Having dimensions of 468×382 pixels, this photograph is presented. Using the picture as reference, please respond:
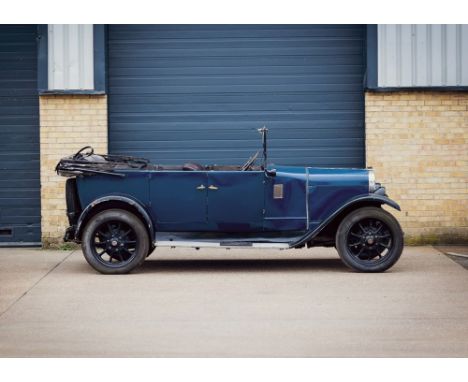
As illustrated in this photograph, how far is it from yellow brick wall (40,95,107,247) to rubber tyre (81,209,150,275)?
2760mm

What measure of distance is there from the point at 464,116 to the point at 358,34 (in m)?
1.90

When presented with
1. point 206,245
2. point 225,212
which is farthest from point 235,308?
point 225,212

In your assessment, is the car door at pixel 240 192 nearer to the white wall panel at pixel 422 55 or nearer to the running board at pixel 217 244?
the running board at pixel 217 244

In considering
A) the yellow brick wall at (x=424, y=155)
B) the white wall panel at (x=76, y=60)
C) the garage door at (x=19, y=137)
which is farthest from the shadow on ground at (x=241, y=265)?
the white wall panel at (x=76, y=60)

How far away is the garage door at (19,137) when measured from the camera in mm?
13984

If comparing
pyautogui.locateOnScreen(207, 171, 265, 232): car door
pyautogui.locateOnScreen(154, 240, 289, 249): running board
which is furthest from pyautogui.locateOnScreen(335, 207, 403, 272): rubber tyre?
pyautogui.locateOnScreen(207, 171, 265, 232): car door

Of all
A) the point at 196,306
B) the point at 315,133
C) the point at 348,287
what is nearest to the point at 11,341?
the point at 196,306

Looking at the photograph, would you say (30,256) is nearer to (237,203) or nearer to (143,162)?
(143,162)

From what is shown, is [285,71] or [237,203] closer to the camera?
[237,203]

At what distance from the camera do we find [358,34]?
1409 centimetres

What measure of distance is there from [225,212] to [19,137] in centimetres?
426

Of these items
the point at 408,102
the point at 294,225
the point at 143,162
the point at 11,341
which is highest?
the point at 408,102

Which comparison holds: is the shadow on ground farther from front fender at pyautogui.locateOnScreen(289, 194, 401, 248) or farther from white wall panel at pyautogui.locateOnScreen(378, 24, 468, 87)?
white wall panel at pyautogui.locateOnScreen(378, 24, 468, 87)

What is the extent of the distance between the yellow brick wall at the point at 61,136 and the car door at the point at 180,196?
284cm
